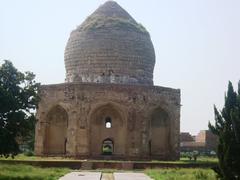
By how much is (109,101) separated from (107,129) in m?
1.83

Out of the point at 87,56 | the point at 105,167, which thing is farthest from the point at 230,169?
the point at 87,56

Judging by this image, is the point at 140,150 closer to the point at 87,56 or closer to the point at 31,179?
the point at 87,56

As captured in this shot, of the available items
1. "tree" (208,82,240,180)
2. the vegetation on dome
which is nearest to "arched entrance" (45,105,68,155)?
the vegetation on dome

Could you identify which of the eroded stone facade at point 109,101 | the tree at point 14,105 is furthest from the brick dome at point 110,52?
the tree at point 14,105

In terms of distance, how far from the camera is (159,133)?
29.1 metres

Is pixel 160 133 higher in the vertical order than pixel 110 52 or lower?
lower

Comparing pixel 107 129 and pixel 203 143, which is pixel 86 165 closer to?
pixel 107 129

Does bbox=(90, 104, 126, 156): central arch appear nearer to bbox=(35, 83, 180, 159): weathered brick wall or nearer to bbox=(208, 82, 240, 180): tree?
bbox=(35, 83, 180, 159): weathered brick wall

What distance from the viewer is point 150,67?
30891mm

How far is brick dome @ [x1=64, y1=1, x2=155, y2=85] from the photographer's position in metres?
29.7

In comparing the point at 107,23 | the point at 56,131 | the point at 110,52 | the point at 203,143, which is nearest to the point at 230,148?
the point at 56,131

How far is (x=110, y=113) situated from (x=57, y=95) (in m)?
3.11

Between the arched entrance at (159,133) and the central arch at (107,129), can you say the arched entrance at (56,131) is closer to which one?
the central arch at (107,129)

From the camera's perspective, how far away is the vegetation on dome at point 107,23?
99.4ft
